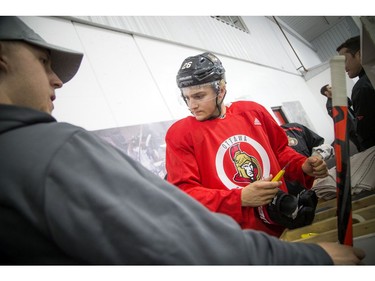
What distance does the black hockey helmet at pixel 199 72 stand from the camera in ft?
4.24

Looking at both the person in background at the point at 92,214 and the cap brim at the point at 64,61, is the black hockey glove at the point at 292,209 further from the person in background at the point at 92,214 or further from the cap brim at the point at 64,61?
the cap brim at the point at 64,61

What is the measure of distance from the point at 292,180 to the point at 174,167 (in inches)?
33.3

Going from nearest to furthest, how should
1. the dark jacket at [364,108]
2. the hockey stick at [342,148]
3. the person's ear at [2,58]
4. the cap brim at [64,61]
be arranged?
the person's ear at [2,58]
the hockey stick at [342,148]
the cap brim at [64,61]
the dark jacket at [364,108]

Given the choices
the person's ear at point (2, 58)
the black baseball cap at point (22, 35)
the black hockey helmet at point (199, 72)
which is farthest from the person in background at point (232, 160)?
the person's ear at point (2, 58)

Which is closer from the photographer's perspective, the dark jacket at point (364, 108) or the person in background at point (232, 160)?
the person in background at point (232, 160)

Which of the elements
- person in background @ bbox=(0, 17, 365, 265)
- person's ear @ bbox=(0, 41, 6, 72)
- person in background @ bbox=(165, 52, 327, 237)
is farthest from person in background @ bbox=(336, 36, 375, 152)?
person's ear @ bbox=(0, 41, 6, 72)

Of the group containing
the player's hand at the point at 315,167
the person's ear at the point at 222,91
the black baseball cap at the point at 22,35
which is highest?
the black baseball cap at the point at 22,35

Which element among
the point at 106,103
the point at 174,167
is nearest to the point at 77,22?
the point at 106,103

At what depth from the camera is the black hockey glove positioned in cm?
101

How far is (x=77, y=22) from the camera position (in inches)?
75.7

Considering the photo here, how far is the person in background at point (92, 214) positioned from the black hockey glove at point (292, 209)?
50 centimetres

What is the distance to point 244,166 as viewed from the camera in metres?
1.21

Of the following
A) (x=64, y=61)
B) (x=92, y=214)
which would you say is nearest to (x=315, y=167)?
(x=92, y=214)
